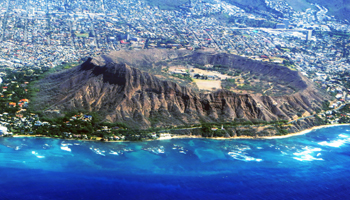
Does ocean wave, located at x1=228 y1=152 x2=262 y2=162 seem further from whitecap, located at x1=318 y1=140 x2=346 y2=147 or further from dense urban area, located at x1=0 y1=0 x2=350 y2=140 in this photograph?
whitecap, located at x1=318 y1=140 x2=346 y2=147

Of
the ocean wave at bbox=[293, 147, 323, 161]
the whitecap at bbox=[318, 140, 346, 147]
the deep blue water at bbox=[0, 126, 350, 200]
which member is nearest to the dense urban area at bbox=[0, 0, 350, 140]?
the deep blue water at bbox=[0, 126, 350, 200]

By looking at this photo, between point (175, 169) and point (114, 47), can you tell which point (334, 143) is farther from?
point (114, 47)

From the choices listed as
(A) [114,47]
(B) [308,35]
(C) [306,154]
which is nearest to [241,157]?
(C) [306,154]

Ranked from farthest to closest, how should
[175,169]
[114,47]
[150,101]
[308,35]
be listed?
[308,35] < [114,47] < [150,101] < [175,169]

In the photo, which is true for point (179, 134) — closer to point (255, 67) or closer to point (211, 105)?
point (211, 105)

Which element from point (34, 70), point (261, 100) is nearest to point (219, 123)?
point (261, 100)

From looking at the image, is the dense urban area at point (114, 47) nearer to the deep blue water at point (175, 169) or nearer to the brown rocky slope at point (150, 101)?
the brown rocky slope at point (150, 101)

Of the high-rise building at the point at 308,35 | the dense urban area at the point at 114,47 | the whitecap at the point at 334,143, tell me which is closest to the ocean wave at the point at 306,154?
the whitecap at the point at 334,143
